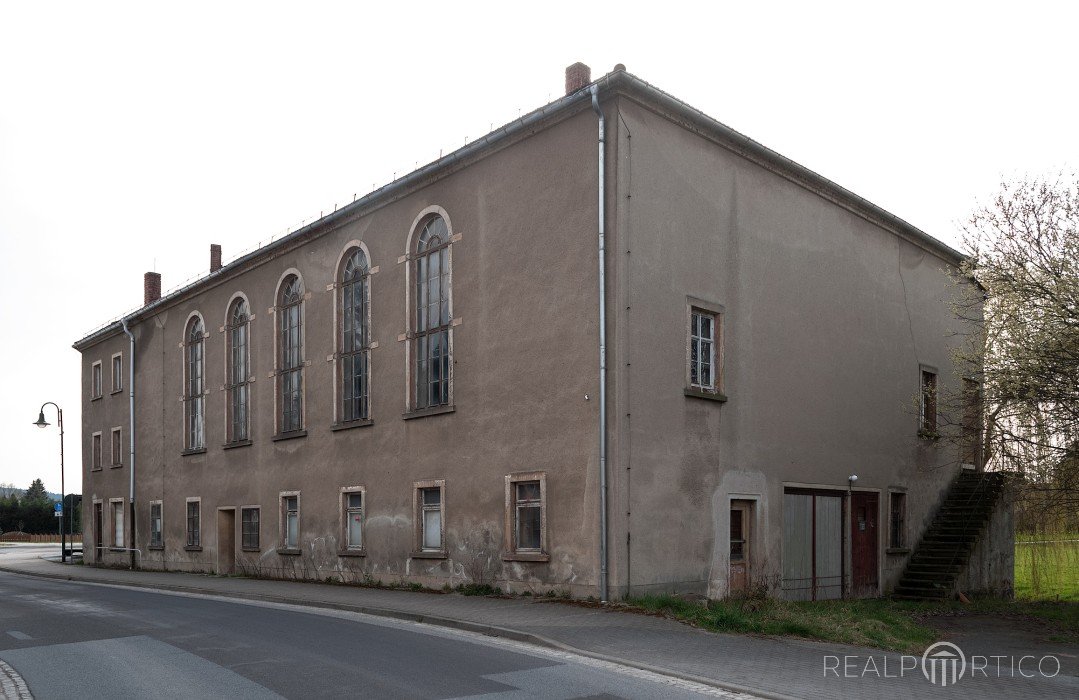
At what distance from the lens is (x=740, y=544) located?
1919 centimetres

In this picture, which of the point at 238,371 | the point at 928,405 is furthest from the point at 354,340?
the point at 928,405

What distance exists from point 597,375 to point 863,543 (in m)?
9.67

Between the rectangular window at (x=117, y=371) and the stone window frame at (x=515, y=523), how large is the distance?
24568 millimetres

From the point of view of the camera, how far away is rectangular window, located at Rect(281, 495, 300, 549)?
2566 centimetres

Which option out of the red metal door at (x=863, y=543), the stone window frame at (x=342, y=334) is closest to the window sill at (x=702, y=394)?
the red metal door at (x=863, y=543)

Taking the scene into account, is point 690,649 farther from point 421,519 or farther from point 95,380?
point 95,380

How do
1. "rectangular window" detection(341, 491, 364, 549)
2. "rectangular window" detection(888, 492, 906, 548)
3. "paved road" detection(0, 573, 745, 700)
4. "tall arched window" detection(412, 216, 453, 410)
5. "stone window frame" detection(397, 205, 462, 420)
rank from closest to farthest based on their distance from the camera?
"paved road" detection(0, 573, 745, 700)
"stone window frame" detection(397, 205, 462, 420)
"tall arched window" detection(412, 216, 453, 410)
"rectangular window" detection(341, 491, 364, 549)
"rectangular window" detection(888, 492, 906, 548)

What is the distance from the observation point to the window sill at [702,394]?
18078mm

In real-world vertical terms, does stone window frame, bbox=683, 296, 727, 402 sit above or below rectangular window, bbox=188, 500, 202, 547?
above

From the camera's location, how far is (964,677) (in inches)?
419

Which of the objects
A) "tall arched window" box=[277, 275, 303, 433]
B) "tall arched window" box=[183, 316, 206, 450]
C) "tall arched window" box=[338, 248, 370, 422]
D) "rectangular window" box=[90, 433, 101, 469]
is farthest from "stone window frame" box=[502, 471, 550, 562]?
"rectangular window" box=[90, 433, 101, 469]

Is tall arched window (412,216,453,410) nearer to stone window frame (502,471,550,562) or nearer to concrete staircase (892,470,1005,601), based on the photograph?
stone window frame (502,471,550,562)

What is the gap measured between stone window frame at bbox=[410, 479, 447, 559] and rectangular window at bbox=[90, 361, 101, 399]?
24.4 meters

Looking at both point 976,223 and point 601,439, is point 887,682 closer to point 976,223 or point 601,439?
point 601,439
